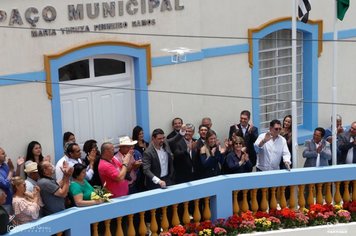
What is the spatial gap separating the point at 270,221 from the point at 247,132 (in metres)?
2.48

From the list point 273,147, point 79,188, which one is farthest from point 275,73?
point 79,188

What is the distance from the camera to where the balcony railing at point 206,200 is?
1162 cm

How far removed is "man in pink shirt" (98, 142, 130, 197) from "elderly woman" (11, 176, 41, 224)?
132cm

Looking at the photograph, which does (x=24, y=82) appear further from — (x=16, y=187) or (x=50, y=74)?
(x=16, y=187)

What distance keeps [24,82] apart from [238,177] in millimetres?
3587

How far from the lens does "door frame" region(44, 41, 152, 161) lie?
1373 cm

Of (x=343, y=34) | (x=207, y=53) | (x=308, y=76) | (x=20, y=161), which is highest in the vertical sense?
(x=343, y=34)

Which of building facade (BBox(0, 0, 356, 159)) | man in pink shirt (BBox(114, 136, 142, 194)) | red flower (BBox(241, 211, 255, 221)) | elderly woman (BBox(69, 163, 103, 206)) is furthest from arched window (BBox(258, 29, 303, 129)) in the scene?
elderly woman (BBox(69, 163, 103, 206))

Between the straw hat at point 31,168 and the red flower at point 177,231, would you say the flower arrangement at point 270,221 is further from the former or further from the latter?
the straw hat at point 31,168

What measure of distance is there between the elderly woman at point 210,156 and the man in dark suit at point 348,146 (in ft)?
7.83

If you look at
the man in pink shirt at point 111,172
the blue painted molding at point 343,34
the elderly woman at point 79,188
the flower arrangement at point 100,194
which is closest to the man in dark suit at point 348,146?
the blue painted molding at point 343,34

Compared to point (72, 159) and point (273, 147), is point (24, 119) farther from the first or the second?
point (273, 147)

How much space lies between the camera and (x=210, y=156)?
44.1 feet

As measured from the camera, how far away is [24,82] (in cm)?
1342
